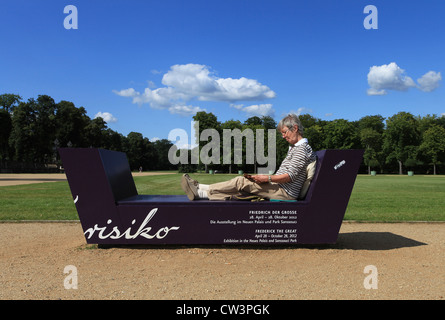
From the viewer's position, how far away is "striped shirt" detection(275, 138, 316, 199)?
587 cm

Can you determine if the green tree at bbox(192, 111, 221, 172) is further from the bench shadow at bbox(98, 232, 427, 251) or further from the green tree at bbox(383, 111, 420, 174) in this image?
the bench shadow at bbox(98, 232, 427, 251)

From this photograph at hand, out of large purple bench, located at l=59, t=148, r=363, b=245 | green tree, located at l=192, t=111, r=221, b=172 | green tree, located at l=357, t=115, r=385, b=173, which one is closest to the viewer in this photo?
large purple bench, located at l=59, t=148, r=363, b=245

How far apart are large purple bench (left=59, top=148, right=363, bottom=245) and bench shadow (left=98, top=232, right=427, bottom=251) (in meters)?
0.20

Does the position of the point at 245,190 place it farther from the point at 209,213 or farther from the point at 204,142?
the point at 204,142

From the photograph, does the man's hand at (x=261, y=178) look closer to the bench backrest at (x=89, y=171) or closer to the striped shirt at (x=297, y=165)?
the striped shirt at (x=297, y=165)

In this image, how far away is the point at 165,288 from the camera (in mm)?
4238

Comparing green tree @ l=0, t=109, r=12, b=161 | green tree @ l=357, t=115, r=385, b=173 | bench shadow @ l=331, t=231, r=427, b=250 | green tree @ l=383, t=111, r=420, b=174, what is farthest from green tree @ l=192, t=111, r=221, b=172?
bench shadow @ l=331, t=231, r=427, b=250

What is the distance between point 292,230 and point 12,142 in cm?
6701

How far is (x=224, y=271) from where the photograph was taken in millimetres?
4938

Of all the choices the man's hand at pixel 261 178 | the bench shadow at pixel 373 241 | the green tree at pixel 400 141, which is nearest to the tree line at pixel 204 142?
the green tree at pixel 400 141

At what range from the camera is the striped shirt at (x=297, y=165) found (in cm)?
587

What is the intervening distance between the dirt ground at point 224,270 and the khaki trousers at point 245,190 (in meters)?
0.90

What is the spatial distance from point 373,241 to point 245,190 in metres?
3.06
